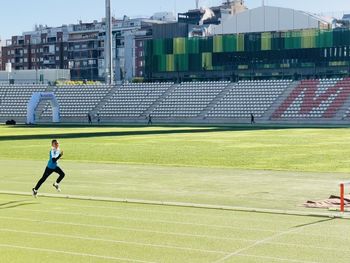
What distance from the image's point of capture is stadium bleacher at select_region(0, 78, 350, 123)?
78562 millimetres

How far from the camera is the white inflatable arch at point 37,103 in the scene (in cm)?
8189

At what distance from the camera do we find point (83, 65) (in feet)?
560

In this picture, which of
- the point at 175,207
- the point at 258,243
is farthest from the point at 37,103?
the point at 258,243

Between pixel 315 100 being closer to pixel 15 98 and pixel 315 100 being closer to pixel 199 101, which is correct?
pixel 199 101

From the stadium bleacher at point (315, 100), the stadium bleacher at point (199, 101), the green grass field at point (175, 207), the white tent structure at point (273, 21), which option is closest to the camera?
the green grass field at point (175, 207)

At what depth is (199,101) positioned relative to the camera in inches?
3418

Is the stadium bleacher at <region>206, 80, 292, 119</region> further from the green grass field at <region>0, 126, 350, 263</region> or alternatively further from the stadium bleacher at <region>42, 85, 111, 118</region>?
the green grass field at <region>0, 126, 350, 263</region>

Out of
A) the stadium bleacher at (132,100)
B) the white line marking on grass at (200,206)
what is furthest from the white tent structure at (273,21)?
the white line marking on grass at (200,206)

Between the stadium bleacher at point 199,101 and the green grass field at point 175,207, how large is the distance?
130ft

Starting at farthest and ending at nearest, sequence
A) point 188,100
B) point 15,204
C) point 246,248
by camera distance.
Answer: point 188,100 < point 15,204 < point 246,248

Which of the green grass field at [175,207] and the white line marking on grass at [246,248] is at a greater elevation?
the white line marking on grass at [246,248]

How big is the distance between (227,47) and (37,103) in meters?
35.7

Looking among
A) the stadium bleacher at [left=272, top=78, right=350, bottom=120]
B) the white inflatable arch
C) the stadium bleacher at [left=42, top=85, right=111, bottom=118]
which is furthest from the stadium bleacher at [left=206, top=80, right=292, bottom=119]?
the white inflatable arch

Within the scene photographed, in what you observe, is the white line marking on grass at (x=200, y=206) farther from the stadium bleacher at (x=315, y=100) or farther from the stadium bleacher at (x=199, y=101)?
the stadium bleacher at (x=315, y=100)
